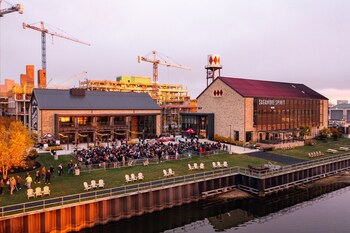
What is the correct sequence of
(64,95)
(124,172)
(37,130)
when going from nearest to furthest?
(124,172) → (37,130) → (64,95)

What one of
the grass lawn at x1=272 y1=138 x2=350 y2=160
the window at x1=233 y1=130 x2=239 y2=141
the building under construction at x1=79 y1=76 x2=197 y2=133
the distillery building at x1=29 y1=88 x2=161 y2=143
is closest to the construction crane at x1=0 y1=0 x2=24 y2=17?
the distillery building at x1=29 y1=88 x2=161 y2=143

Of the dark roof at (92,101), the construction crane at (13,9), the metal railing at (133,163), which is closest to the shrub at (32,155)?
the metal railing at (133,163)

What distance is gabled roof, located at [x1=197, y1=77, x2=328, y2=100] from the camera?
197ft

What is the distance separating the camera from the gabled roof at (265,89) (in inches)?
2365

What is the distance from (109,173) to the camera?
32375mm

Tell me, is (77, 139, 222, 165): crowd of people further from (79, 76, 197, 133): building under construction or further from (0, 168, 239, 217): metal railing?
(79, 76, 197, 133): building under construction

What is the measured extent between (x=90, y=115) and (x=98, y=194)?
33.3 metres

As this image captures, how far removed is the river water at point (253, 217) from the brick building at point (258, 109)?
2439 cm

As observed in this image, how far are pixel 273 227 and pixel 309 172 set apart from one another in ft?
55.7

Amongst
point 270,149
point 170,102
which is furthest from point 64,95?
point 170,102

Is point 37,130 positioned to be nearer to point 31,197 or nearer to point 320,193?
point 31,197

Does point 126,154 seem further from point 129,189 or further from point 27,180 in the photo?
point 27,180

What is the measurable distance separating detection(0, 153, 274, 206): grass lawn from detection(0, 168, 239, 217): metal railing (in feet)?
4.47

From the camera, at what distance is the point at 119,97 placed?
216 ft
